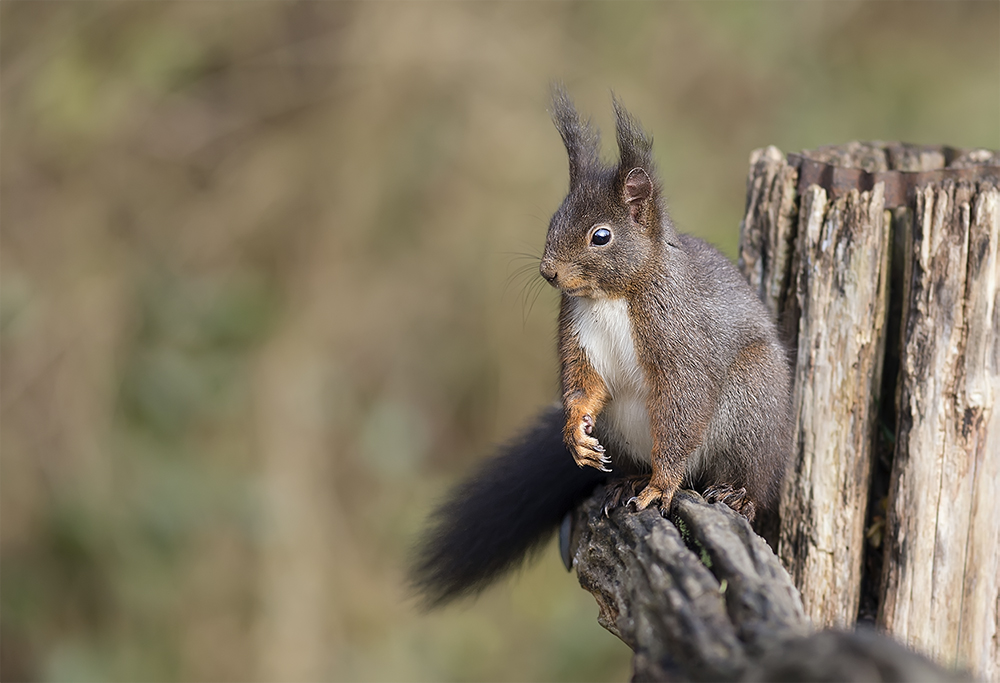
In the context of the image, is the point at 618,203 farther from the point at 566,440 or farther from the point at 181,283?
the point at 181,283

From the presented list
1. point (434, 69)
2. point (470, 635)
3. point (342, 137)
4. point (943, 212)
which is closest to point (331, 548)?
A: point (470, 635)

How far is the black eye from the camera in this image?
7.80ft

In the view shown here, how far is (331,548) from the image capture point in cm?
497

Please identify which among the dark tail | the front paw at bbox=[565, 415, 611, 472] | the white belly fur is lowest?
the dark tail

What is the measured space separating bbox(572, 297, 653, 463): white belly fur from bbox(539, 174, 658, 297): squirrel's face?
69 millimetres

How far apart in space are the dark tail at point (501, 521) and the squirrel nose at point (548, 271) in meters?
0.62

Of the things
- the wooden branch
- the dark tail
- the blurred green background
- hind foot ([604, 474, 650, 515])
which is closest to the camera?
the wooden branch

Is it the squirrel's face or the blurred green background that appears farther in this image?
the blurred green background

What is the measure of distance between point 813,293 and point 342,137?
10.2 ft

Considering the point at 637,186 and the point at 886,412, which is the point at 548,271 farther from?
the point at 886,412

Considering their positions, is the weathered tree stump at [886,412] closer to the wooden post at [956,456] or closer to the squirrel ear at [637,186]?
the wooden post at [956,456]

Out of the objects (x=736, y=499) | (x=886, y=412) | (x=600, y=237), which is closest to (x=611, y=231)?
(x=600, y=237)

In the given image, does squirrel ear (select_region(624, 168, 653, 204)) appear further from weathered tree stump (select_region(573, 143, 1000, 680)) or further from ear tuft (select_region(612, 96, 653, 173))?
weathered tree stump (select_region(573, 143, 1000, 680))

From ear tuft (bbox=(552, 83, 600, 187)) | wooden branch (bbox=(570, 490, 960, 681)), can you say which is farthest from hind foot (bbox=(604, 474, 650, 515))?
ear tuft (bbox=(552, 83, 600, 187))
